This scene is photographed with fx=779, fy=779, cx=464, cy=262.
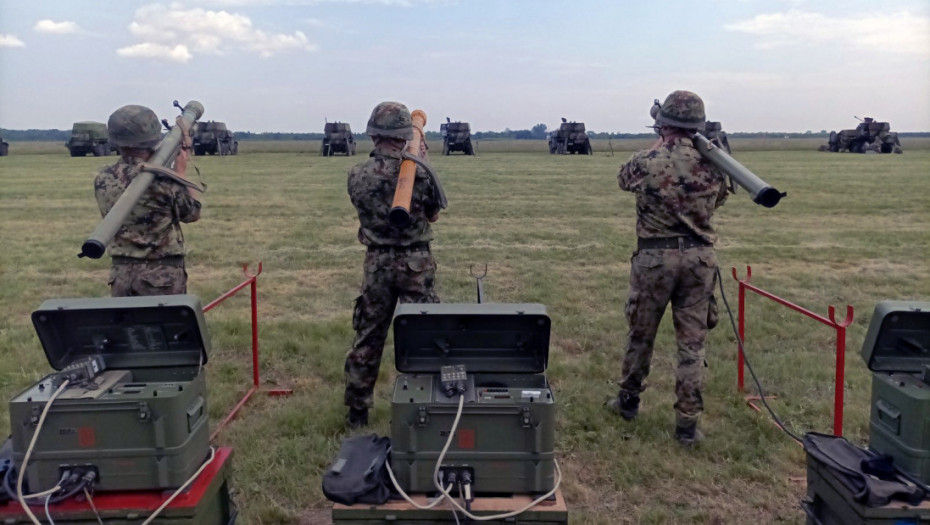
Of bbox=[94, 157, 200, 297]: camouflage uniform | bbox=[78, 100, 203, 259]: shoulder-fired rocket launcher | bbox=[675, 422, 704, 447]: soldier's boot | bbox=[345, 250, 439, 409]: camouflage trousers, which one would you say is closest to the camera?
bbox=[78, 100, 203, 259]: shoulder-fired rocket launcher

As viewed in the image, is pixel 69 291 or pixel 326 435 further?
pixel 69 291

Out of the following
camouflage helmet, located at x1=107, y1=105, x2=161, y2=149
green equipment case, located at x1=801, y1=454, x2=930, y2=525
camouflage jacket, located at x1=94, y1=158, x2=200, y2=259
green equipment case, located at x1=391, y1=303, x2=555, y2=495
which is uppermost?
camouflage helmet, located at x1=107, y1=105, x2=161, y2=149

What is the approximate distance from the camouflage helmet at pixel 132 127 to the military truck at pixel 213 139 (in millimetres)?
41736

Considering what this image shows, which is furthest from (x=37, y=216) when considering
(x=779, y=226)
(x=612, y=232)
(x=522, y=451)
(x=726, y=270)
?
(x=522, y=451)

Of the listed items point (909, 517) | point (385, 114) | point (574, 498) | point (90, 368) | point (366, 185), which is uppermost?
point (385, 114)

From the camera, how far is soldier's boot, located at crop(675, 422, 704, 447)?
4953mm

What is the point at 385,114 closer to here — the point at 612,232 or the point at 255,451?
the point at 255,451

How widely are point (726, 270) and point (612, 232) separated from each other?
347 centimetres

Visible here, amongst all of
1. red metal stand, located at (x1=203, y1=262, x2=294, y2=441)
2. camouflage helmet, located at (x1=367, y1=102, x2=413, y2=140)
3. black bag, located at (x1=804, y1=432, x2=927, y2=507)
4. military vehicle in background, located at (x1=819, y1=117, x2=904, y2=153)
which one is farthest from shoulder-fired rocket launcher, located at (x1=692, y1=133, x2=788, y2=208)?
military vehicle in background, located at (x1=819, y1=117, x2=904, y2=153)

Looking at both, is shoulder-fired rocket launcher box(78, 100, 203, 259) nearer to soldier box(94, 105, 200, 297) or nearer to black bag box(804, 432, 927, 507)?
soldier box(94, 105, 200, 297)

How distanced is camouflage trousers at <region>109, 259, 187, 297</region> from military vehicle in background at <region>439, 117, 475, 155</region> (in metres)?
41.0

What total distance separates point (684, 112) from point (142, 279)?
3.36 m

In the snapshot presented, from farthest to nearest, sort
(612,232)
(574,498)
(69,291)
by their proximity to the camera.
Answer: (612,232) → (69,291) → (574,498)

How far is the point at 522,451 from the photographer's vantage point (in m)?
3.00
